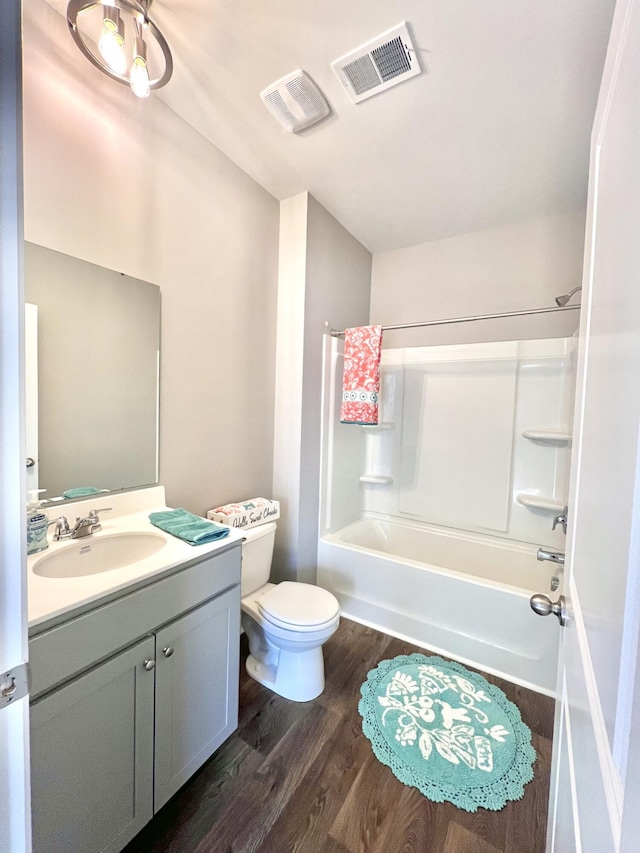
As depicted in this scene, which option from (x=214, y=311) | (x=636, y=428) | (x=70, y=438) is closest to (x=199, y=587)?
(x=70, y=438)

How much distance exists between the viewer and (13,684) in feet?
1.42

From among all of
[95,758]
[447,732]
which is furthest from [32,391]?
[447,732]

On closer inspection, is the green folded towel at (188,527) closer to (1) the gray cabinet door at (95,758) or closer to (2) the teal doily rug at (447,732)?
(1) the gray cabinet door at (95,758)

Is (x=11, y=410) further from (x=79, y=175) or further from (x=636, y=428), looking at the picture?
(x=79, y=175)

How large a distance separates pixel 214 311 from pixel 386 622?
6.77ft

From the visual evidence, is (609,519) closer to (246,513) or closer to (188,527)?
(188,527)

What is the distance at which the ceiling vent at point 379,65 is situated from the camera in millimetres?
1234

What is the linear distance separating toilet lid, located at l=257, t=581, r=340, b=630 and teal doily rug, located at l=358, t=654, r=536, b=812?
43 centimetres

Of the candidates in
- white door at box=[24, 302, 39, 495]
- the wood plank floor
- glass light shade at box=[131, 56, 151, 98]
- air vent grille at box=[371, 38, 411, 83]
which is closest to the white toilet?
the wood plank floor

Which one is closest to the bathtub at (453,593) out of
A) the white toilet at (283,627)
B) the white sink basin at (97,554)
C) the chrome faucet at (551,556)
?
the white toilet at (283,627)

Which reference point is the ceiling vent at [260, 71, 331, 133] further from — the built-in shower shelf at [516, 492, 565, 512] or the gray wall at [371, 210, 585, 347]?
the built-in shower shelf at [516, 492, 565, 512]

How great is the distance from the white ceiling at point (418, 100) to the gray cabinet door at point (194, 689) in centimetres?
206

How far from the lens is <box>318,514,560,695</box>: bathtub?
169 cm

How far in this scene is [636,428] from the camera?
0.36 metres
